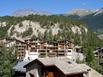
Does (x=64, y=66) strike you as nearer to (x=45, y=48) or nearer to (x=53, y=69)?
(x=53, y=69)

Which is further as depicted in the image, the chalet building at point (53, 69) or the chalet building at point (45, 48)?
the chalet building at point (45, 48)

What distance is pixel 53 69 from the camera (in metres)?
55.0

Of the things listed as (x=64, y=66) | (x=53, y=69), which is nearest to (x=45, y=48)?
(x=53, y=69)

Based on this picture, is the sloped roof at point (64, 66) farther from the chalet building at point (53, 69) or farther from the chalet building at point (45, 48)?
the chalet building at point (45, 48)

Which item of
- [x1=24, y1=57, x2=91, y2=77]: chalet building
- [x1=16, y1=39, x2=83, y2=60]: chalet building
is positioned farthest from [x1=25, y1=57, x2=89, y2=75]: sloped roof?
[x1=16, y1=39, x2=83, y2=60]: chalet building

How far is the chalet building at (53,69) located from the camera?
53.4m

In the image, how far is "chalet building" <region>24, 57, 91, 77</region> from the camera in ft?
175

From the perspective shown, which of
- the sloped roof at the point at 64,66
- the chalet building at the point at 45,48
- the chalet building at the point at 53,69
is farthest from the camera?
the chalet building at the point at 45,48

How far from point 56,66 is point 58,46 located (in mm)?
59385

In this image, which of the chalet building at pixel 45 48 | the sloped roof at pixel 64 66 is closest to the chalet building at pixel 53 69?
the sloped roof at pixel 64 66

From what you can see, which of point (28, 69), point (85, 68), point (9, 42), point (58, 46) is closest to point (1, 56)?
point (28, 69)

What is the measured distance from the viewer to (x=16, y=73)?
67562 millimetres

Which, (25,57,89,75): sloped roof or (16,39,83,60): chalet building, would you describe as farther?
(16,39,83,60): chalet building

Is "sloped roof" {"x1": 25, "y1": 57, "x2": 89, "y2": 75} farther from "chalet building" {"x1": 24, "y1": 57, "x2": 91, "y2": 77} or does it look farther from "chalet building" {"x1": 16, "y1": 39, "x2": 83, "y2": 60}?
"chalet building" {"x1": 16, "y1": 39, "x2": 83, "y2": 60}
